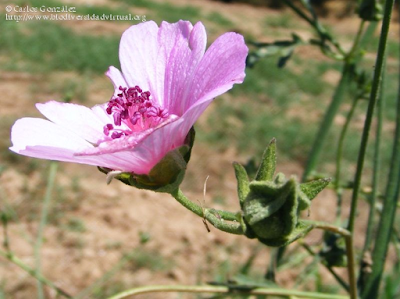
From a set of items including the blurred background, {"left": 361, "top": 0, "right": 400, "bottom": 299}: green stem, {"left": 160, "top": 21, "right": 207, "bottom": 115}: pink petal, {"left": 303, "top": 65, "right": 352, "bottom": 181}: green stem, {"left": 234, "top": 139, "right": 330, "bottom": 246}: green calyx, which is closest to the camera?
{"left": 234, "top": 139, "right": 330, "bottom": 246}: green calyx

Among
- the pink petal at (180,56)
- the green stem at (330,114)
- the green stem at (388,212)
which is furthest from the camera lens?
the green stem at (330,114)

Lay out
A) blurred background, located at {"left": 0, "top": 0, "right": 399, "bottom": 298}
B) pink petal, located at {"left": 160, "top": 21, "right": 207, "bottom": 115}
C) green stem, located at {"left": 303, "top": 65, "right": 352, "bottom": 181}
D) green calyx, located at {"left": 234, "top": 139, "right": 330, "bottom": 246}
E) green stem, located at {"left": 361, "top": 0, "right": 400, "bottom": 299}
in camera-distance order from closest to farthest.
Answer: green calyx, located at {"left": 234, "top": 139, "right": 330, "bottom": 246} < pink petal, located at {"left": 160, "top": 21, "right": 207, "bottom": 115} < green stem, located at {"left": 361, "top": 0, "right": 400, "bottom": 299} < green stem, located at {"left": 303, "top": 65, "right": 352, "bottom": 181} < blurred background, located at {"left": 0, "top": 0, "right": 399, "bottom": 298}

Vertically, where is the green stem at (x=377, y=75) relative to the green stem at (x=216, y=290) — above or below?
above

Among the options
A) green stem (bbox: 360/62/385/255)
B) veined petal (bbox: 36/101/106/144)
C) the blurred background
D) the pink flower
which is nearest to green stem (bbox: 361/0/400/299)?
green stem (bbox: 360/62/385/255)

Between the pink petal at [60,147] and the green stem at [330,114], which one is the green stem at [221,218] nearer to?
the pink petal at [60,147]

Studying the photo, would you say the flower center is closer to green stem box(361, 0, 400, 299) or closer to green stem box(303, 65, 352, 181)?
green stem box(361, 0, 400, 299)

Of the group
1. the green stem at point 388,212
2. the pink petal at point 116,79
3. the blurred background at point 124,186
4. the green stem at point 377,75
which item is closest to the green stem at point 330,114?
the blurred background at point 124,186

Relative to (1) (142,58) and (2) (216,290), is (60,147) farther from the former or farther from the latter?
(2) (216,290)

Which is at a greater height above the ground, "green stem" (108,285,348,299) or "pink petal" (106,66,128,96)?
"pink petal" (106,66,128,96)
